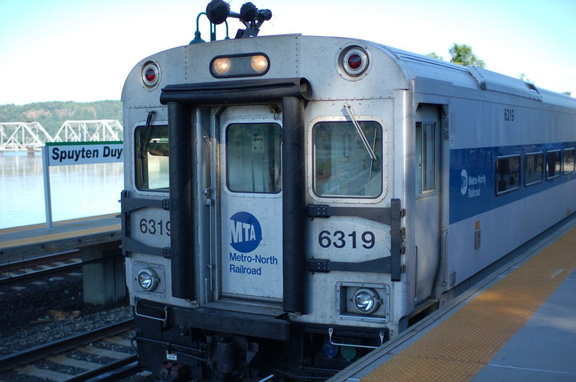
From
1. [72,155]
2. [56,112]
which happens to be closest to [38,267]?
[72,155]

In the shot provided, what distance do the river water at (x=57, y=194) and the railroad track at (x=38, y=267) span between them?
1730 mm

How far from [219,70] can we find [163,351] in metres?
2.63

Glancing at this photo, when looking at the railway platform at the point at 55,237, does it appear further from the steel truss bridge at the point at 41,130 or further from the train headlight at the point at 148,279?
the steel truss bridge at the point at 41,130

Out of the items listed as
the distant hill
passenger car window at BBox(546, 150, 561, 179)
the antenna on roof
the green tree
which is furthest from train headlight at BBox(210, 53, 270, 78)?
the distant hill

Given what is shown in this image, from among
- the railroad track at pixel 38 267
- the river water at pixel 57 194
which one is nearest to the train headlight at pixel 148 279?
the railroad track at pixel 38 267

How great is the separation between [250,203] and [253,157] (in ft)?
1.34

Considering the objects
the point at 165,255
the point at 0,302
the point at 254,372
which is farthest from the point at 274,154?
the point at 0,302

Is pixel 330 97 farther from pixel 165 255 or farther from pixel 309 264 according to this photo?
pixel 165 255

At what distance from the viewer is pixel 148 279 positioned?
20.5 ft

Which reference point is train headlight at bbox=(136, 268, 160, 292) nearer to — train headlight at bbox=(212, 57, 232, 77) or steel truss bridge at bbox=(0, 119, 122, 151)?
train headlight at bbox=(212, 57, 232, 77)

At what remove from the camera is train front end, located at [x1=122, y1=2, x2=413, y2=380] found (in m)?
5.30

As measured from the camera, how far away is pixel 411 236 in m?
5.31

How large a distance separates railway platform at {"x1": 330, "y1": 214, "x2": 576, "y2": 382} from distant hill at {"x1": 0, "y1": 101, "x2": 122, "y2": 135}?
4541 cm

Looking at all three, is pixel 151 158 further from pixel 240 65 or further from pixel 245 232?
pixel 240 65
